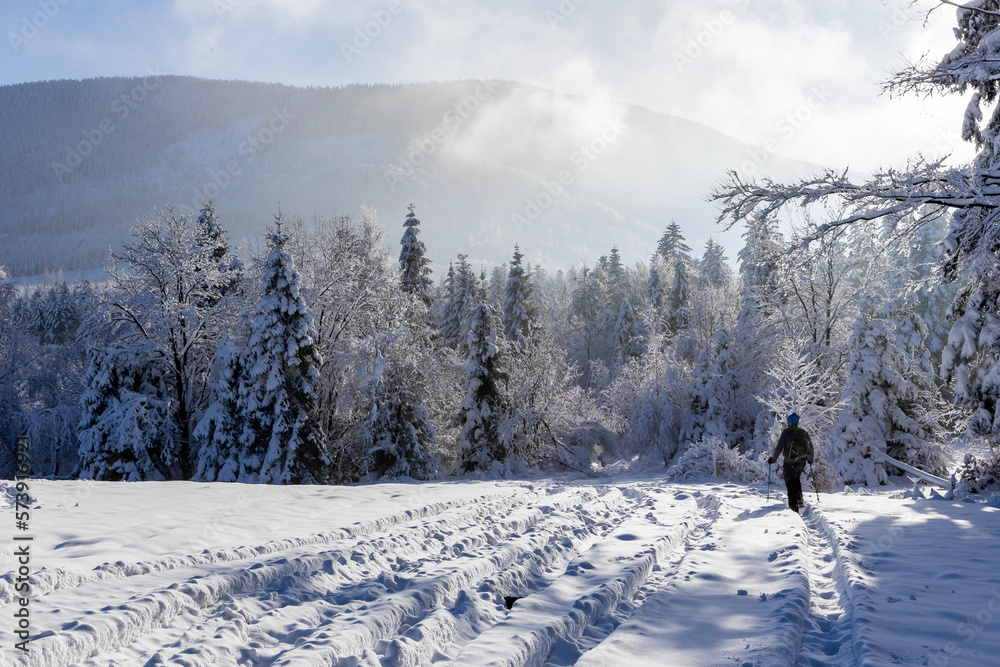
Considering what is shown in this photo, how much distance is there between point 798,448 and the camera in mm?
10062

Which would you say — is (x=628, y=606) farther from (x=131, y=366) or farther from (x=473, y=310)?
(x=131, y=366)

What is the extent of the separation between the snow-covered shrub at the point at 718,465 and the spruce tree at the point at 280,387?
13.6m

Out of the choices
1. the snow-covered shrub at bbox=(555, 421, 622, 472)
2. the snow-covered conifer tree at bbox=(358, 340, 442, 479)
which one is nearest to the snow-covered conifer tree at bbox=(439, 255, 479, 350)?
the snow-covered shrub at bbox=(555, 421, 622, 472)

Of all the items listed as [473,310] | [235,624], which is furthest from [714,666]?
[473,310]

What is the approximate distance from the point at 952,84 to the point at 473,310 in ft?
67.7

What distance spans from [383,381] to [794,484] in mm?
17555

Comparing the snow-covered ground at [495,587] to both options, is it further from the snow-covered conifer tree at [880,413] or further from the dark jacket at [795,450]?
the snow-covered conifer tree at [880,413]

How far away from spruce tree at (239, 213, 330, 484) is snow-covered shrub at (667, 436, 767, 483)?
44.7 ft

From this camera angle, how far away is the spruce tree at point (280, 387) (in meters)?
20.9

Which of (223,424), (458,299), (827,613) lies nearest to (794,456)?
(827,613)

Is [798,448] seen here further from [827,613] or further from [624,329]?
[624,329]

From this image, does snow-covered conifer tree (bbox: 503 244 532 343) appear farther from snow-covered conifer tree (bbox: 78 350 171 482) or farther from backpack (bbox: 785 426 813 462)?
backpack (bbox: 785 426 813 462)

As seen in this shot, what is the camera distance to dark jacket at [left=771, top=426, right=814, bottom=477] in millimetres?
10047

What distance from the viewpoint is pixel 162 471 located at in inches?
874
